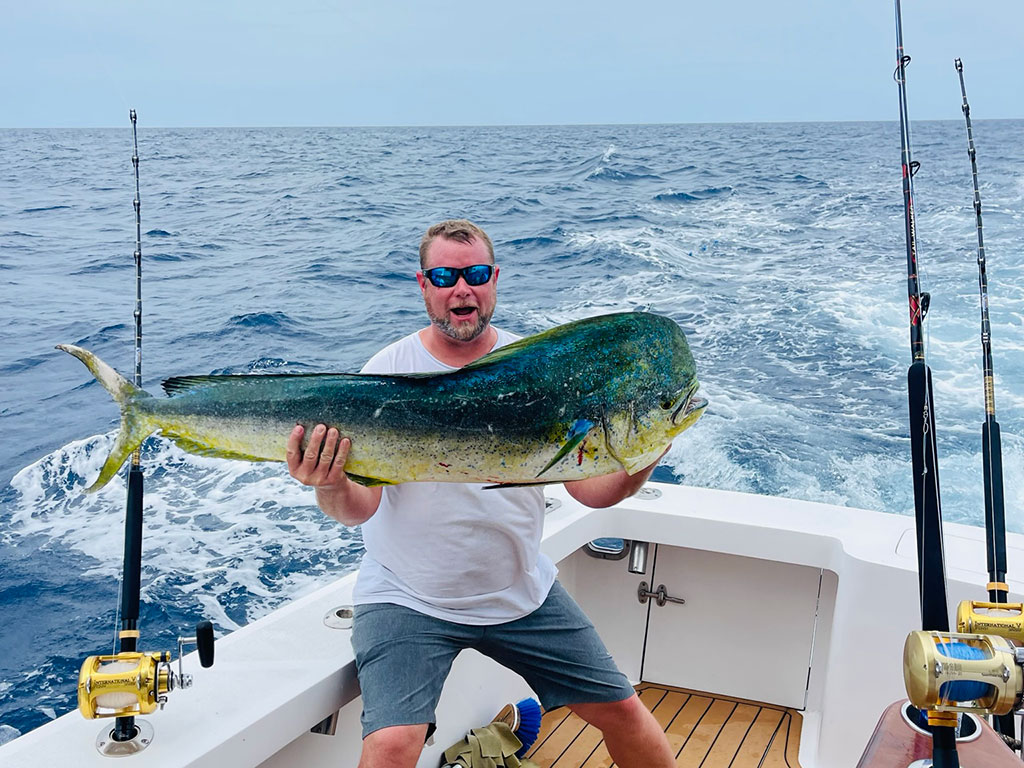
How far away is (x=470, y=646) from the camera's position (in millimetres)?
2137

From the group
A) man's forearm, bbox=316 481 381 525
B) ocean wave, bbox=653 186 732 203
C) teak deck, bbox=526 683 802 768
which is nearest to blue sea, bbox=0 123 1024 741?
ocean wave, bbox=653 186 732 203

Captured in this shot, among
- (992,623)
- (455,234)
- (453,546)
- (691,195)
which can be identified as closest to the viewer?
(992,623)

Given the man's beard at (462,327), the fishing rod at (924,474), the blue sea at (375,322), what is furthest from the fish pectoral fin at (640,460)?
the blue sea at (375,322)

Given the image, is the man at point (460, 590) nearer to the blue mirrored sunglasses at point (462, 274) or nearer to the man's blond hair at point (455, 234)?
the man's blond hair at point (455, 234)

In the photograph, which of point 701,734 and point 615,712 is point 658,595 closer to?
point 701,734

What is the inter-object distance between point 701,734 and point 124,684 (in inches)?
81.2

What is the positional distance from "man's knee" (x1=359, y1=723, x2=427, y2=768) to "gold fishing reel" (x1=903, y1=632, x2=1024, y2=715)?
1032mm

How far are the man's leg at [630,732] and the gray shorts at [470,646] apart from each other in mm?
29

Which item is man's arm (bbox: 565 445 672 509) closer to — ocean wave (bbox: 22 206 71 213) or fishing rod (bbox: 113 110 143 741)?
fishing rod (bbox: 113 110 143 741)

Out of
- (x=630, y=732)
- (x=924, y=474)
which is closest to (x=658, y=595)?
(x=630, y=732)

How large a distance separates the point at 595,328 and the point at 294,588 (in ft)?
12.9

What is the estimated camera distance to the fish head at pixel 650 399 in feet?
3.53

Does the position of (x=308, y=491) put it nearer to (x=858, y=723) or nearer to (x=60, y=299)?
(x=858, y=723)

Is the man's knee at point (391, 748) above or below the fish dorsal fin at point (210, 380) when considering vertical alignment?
below
